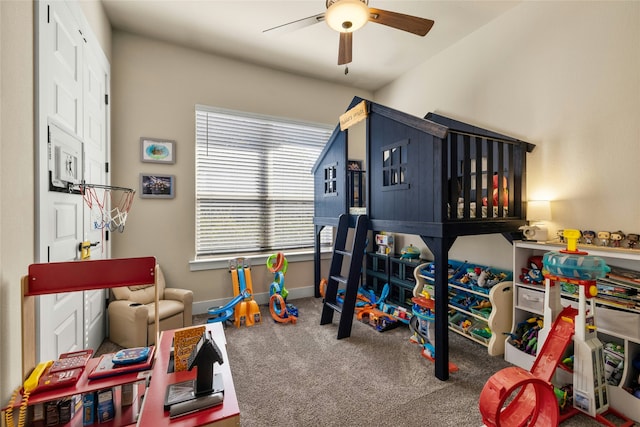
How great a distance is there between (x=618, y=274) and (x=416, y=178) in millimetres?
1491

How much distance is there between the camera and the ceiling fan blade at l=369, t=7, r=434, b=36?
6.44 feet

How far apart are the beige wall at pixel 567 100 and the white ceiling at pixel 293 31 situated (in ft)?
1.26

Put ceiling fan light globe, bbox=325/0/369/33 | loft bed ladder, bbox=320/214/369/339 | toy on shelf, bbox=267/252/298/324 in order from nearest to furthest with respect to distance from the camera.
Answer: ceiling fan light globe, bbox=325/0/369/33 < loft bed ladder, bbox=320/214/369/339 < toy on shelf, bbox=267/252/298/324

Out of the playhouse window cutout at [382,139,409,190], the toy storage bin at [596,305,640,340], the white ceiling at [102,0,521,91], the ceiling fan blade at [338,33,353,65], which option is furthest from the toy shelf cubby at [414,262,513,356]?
the white ceiling at [102,0,521,91]

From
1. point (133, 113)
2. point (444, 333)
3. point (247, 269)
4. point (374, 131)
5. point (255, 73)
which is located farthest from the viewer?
point (255, 73)

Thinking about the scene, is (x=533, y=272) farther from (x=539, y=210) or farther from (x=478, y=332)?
(x=478, y=332)

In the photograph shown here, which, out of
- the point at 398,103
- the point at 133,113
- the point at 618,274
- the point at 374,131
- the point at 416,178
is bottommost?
the point at 618,274

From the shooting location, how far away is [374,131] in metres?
2.86

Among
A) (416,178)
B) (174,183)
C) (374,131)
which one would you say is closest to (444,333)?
(416,178)

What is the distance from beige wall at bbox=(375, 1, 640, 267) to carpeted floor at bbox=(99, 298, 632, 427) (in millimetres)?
1313

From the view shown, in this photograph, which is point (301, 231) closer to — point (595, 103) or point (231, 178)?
point (231, 178)

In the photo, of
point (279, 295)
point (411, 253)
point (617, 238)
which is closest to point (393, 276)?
point (411, 253)

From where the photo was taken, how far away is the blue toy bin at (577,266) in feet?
5.58

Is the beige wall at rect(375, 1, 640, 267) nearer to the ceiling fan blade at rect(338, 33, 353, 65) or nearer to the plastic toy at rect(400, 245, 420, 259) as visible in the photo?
the plastic toy at rect(400, 245, 420, 259)
